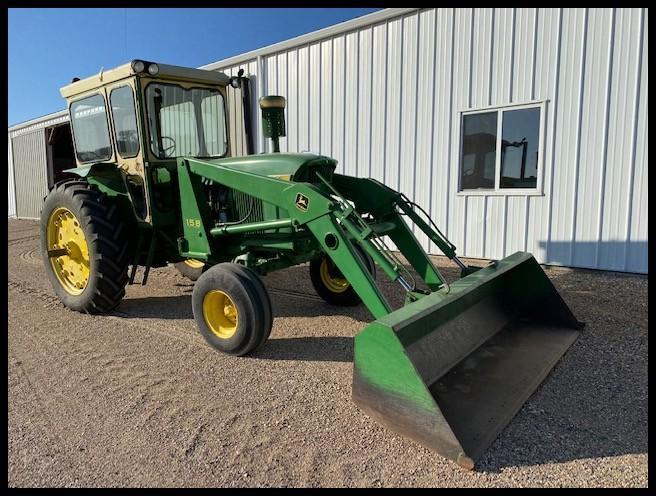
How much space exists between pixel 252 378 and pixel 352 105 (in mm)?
5996

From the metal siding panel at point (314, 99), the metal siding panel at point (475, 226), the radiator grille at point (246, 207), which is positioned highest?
the metal siding panel at point (314, 99)

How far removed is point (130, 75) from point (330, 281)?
2692 mm

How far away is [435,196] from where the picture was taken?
7.55 meters

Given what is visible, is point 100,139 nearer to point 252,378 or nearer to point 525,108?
point 252,378

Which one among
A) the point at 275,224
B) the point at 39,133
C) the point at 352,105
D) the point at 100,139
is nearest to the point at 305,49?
the point at 352,105

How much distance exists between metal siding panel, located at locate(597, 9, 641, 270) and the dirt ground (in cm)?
181

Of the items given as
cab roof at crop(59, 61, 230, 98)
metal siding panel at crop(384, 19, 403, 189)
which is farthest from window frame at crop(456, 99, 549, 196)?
cab roof at crop(59, 61, 230, 98)

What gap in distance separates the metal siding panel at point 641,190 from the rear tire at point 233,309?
4.82 meters

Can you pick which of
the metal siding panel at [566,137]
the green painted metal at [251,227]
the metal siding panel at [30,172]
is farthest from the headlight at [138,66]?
the metal siding panel at [30,172]

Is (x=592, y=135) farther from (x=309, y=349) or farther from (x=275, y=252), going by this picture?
(x=309, y=349)

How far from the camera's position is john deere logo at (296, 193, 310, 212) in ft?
11.6

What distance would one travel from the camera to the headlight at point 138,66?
165 inches

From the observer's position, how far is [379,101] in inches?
311

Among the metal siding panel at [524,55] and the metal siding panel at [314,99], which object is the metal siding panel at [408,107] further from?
the metal siding panel at [314,99]
